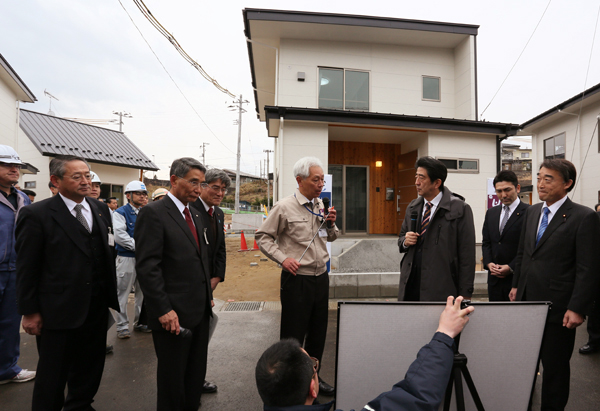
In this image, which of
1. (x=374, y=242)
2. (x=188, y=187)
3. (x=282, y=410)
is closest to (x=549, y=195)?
(x=282, y=410)

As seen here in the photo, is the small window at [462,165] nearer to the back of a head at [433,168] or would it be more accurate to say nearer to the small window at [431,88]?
the small window at [431,88]

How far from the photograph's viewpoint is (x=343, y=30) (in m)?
10.3

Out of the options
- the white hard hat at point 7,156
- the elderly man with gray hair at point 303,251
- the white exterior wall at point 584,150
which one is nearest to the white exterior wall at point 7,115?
the white hard hat at point 7,156

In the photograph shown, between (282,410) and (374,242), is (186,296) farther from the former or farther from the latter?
(374,242)

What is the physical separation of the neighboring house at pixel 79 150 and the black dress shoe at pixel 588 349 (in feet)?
67.1

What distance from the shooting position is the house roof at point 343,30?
9742mm

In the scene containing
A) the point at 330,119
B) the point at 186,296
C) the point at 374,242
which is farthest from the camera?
the point at 330,119

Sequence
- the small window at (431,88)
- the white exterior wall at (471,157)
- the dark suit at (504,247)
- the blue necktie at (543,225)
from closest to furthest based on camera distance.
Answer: the blue necktie at (543,225) < the dark suit at (504,247) < the white exterior wall at (471,157) < the small window at (431,88)

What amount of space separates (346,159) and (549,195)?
8.92 metres

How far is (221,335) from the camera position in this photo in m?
4.48

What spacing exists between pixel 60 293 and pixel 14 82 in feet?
36.4

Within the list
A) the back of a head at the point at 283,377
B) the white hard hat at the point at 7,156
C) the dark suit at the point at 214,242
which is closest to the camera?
the back of a head at the point at 283,377

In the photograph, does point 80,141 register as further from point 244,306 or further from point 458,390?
point 458,390

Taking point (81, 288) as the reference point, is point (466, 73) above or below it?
above
